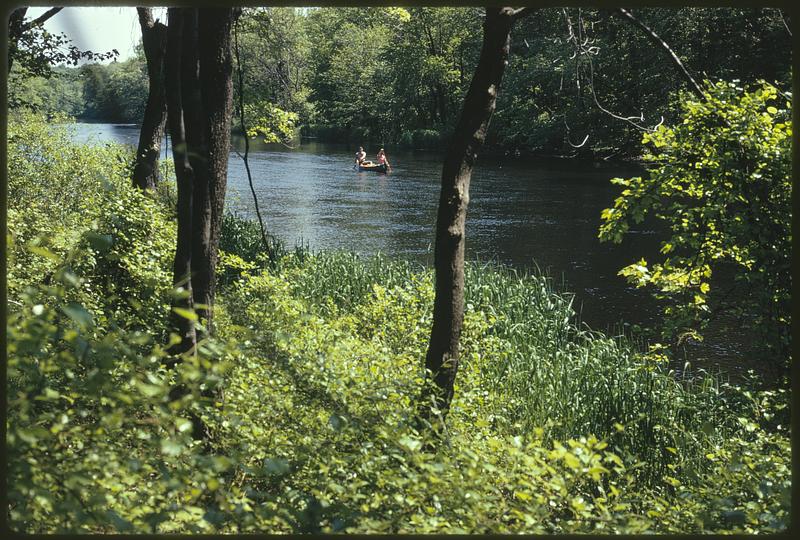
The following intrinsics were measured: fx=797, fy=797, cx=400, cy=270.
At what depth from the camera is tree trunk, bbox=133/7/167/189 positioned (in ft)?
32.1

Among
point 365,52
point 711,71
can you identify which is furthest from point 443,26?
point 711,71

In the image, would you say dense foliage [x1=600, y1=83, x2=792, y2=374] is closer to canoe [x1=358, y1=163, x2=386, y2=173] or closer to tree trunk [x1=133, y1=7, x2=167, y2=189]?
tree trunk [x1=133, y1=7, x2=167, y2=189]

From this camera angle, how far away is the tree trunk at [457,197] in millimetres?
4613

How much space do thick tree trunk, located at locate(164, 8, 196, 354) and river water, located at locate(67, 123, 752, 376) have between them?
6417 mm

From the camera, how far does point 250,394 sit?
4133 millimetres

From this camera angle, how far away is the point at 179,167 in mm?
4727

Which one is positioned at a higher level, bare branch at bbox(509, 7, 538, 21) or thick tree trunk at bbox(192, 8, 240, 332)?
bare branch at bbox(509, 7, 538, 21)

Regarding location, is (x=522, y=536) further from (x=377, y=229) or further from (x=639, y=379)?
(x=377, y=229)

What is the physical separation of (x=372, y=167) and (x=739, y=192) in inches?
1033

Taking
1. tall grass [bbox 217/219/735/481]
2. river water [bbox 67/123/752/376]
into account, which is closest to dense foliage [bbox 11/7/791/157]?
river water [bbox 67/123/752/376]

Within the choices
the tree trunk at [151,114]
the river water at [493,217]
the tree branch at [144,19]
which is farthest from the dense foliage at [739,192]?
the tree branch at [144,19]

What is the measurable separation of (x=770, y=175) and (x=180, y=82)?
3931 mm

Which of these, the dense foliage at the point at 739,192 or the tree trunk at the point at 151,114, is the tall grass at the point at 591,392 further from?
the tree trunk at the point at 151,114

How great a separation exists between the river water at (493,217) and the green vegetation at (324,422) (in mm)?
3603
